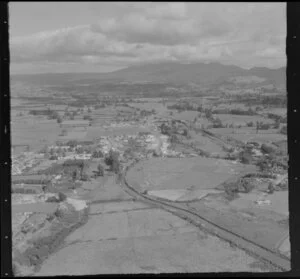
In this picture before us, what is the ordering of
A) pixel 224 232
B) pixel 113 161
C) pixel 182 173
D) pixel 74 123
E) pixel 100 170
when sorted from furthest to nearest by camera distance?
pixel 74 123 → pixel 113 161 → pixel 182 173 → pixel 100 170 → pixel 224 232

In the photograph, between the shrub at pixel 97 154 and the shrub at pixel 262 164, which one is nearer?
the shrub at pixel 262 164

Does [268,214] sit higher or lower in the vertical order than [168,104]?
lower

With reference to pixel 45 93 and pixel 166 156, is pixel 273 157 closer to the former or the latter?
pixel 166 156

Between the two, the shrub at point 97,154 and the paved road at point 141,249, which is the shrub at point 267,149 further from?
the paved road at point 141,249

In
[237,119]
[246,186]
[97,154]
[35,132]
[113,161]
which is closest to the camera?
[246,186]

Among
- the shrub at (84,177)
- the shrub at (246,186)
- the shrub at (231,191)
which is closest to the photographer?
the shrub at (231,191)

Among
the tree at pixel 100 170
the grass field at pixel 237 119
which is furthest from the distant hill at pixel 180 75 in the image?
the tree at pixel 100 170

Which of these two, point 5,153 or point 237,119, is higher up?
point 237,119

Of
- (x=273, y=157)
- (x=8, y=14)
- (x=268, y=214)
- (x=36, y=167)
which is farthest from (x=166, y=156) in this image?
(x=8, y=14)

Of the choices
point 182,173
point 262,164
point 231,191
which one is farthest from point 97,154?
point 262,164

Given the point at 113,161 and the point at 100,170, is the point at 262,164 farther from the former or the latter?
the point at 100,170

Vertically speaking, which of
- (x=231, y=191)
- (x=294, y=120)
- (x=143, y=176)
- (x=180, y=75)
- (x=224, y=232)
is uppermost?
(x=180, y=75)
